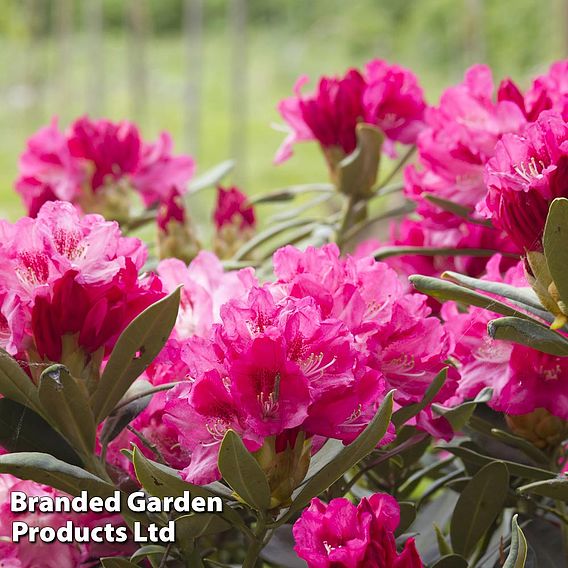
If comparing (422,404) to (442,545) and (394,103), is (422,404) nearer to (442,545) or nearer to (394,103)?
(442,545)

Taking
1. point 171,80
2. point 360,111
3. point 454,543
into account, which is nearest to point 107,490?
point 454,543

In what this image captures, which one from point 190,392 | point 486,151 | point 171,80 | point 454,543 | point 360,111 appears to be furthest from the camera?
point 171,80

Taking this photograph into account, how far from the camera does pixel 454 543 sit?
586mm

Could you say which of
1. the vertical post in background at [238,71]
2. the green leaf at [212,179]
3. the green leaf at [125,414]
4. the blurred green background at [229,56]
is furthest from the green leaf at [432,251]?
the blurred green background at [229,56]

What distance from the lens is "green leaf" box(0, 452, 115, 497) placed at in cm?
46

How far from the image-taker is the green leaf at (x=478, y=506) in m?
0.55

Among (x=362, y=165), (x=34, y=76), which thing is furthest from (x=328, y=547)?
(x=34, y=76)

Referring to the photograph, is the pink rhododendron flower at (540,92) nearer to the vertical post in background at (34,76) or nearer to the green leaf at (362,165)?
the green leaf at (362,165)

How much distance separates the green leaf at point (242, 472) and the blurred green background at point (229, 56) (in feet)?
26.4

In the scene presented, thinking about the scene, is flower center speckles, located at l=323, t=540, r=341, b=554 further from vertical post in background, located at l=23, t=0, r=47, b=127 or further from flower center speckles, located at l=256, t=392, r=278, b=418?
vertical post in background, located at l=23, t=0, r=47, b=127

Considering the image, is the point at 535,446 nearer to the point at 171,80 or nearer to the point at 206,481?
the point at 206,481

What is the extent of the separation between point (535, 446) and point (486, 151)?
21 centimetres

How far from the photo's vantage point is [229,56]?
12.5 meters

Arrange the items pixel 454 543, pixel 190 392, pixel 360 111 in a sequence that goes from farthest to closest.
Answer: pixel 360 111
pixel 454 543
pixel 190 392
